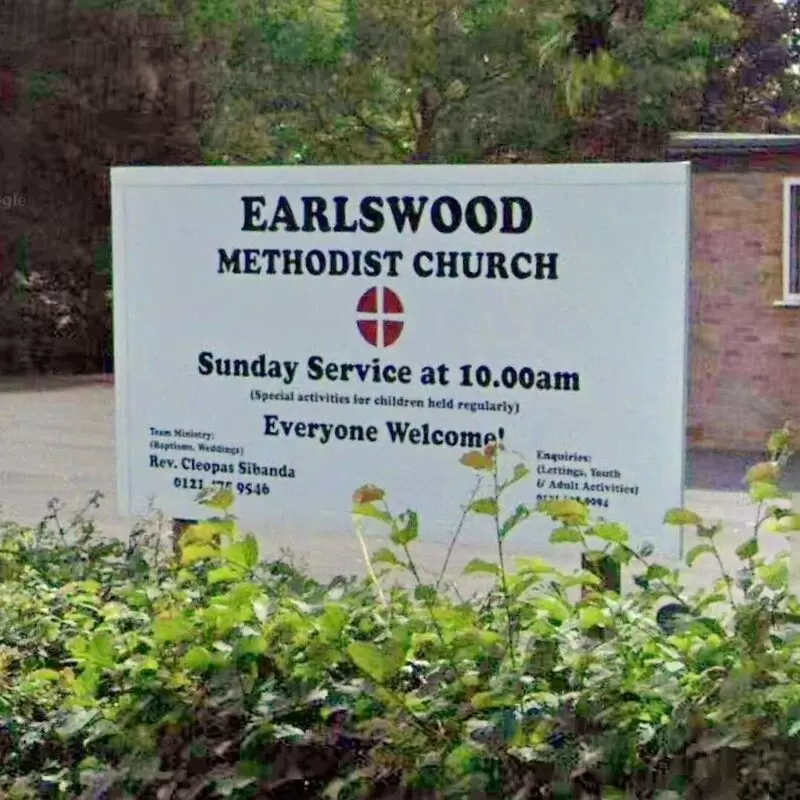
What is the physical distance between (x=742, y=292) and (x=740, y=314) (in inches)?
9.3

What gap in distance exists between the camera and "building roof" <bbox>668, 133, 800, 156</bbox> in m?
19.2

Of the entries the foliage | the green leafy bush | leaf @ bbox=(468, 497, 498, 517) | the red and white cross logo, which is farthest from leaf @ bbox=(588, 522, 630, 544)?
the foliage

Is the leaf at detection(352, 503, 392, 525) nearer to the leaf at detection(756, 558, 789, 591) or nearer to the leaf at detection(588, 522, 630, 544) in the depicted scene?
the leaf at detection(588, 522, 630, 544)

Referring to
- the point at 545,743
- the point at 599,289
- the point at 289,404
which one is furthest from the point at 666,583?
the point at 289,404

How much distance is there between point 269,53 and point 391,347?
27576 mm

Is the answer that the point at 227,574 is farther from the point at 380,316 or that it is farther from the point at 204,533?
the point at 380,316

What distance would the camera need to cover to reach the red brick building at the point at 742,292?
19641 millimetres

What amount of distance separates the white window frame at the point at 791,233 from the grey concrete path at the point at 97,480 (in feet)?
6.24

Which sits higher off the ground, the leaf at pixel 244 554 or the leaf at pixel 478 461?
the leaf at pixel 478 461

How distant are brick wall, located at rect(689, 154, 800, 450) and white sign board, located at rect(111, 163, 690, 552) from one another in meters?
14.0

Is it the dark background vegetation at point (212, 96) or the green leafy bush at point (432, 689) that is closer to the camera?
the green leafy bush at point (432, 689)

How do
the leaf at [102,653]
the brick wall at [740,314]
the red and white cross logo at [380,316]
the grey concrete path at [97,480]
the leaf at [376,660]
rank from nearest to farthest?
the leaf at [376,660] → the leaf at [102,653] → the red and white cross logo at [380,316] → the grey concrete path at [97,480] → the brick wall at [740,314]

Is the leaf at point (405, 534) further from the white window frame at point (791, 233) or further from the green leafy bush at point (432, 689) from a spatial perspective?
the white window frame at point (791, 233)

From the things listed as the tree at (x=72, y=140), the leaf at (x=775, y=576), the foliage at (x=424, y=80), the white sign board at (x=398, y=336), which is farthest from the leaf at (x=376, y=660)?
the tree at (x=72, y=140)
